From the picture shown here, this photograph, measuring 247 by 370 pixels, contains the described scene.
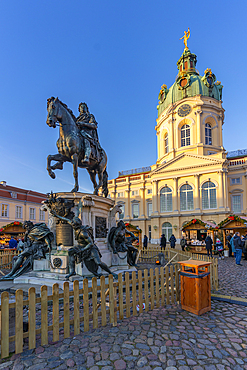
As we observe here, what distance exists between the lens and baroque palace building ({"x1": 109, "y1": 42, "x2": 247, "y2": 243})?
30750mm

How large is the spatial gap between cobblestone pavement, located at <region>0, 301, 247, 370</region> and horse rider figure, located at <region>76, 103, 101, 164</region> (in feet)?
18.9

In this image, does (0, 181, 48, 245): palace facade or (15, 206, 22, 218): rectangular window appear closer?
(0, 181, 48, 245): palace facade

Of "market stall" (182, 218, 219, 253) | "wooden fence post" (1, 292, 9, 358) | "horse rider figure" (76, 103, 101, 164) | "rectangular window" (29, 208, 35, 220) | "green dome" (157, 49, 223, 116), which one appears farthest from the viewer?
"rectangular window" (29, 208, 35, 220)

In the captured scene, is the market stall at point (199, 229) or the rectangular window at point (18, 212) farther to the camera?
the rectangular window at point (18, 212)

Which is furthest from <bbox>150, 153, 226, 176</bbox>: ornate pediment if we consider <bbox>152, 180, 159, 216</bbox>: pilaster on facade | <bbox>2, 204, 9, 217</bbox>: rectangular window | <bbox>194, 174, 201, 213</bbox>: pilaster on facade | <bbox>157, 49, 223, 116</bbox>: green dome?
<bbox>2, 204, 9, 217</bbox>: rectangular window

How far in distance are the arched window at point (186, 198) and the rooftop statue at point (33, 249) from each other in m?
27.5

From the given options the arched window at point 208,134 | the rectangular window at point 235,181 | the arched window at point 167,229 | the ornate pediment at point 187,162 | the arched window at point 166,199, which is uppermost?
the arched window at point 208,134

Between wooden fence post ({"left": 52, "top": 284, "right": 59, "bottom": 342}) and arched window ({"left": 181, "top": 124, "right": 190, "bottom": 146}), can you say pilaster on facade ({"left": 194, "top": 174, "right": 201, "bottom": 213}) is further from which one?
wooden fence post ({"left": 52, "top": 284, "right": 59, "bottom": 342})

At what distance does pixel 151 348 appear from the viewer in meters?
3.28

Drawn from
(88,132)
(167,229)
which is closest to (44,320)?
(88,132)

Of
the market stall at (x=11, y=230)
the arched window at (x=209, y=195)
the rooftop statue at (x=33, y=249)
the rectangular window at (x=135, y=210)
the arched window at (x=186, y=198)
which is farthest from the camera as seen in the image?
the rectangular window at (x=135, y=210)

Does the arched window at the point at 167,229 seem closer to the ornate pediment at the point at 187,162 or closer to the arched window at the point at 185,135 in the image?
the ornate pediment at the point at 187,162

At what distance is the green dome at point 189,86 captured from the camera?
36781mm

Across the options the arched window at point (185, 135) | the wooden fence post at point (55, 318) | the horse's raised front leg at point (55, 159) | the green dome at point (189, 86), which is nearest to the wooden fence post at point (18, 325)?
the wooden fence post at point (55, 318)
